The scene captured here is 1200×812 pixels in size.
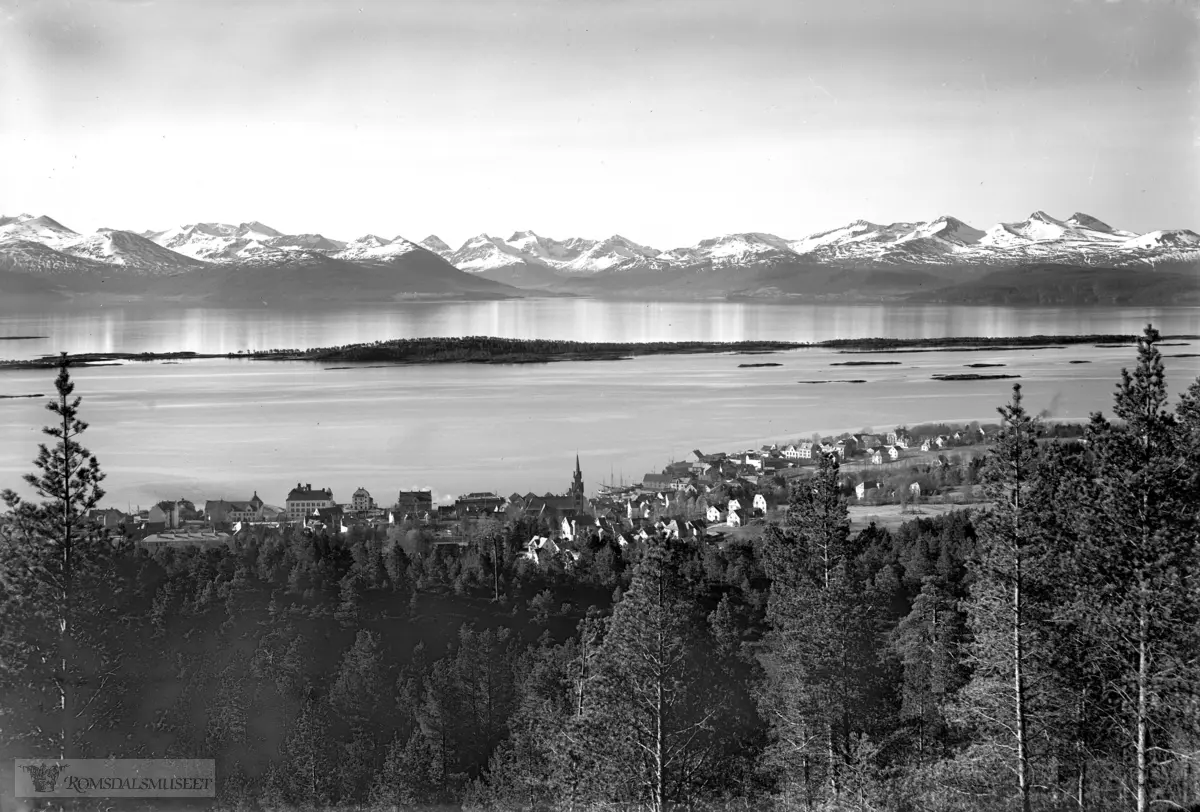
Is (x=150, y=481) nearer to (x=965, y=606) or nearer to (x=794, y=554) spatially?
(x=794, y=554)

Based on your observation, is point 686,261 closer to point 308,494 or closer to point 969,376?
point 969,376

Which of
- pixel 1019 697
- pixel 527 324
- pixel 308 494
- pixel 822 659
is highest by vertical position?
pixel 527 324

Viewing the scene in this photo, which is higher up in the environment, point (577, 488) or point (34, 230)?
point (34, 230)

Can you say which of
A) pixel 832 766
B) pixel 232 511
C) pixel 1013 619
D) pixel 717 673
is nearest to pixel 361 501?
pixel 232 511

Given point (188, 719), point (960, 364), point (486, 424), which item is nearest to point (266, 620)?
point (188, 719)

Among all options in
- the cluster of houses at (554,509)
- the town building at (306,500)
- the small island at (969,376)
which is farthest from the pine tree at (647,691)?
the small island at (969,376)

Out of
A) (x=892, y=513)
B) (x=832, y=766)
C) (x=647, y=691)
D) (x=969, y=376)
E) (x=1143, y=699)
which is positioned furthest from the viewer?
(x=969, y=376)

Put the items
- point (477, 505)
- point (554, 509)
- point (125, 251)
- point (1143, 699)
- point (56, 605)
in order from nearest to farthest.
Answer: point (1143, 699) < point (56, 605) < point (554, 509) < point (477, 505) < point (125, 251)
